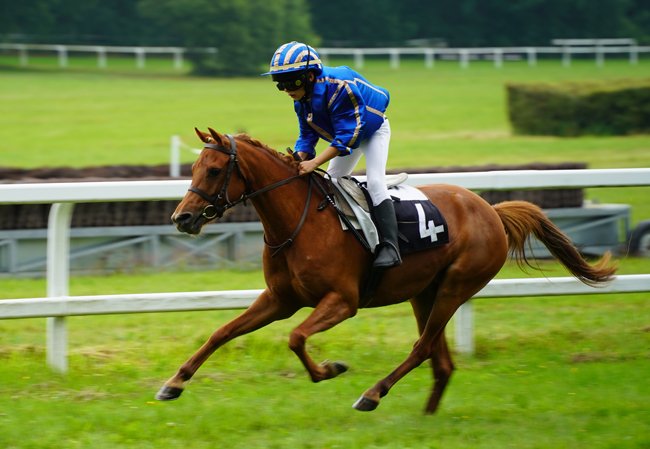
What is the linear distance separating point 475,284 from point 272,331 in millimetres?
2049

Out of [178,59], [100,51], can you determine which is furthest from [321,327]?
[100,51]

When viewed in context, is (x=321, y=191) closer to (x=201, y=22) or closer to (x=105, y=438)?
(x=105, y=438)

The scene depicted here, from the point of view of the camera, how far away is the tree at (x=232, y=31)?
38.1 m

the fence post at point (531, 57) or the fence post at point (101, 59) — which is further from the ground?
the fence post at point (531, 57)

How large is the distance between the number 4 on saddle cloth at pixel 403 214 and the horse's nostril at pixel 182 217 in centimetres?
91

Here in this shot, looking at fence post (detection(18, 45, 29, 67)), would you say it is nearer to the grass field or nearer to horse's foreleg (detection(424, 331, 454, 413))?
the grass field

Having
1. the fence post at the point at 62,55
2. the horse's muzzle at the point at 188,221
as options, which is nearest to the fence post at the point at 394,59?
the fence post at the point at 62,55

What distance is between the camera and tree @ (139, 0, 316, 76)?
38.1 m

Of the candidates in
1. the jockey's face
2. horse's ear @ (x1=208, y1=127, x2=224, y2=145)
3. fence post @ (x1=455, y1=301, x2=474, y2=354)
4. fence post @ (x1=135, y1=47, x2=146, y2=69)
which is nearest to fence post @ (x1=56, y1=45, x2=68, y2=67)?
fence post @ (x1=135, y1=47, x2=146, y2=69)

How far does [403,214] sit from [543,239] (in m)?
1.11

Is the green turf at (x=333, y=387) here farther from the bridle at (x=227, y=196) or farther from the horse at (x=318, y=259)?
the bridle at (x=227, y=196)

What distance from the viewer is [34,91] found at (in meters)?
31.4

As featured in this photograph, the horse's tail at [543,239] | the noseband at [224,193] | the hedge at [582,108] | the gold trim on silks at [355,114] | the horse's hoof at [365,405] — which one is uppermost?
the gold trim on silks at [355,114]

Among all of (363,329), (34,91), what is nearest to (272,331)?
(363,329)
